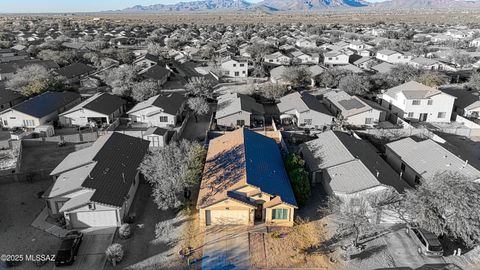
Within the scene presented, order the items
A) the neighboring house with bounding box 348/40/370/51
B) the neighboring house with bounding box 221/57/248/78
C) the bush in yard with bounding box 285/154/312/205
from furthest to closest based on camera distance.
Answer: the neighboring house with bounding box 348/40/370/51, the neighboring house with bounding box 221/57/248/78, the bush in yard with bounding box 285/154/312/205

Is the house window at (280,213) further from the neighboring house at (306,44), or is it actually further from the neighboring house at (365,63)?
the neighboring house at (306,44)

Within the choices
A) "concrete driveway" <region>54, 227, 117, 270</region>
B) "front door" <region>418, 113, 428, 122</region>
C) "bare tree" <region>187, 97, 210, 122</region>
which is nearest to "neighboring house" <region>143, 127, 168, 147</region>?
"bare tree" <region>187, 97, 210, 122</region>

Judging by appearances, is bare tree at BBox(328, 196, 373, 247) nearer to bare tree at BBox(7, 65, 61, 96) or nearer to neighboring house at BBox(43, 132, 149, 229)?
neighboring house at BBox(43, 132, 149, 229)

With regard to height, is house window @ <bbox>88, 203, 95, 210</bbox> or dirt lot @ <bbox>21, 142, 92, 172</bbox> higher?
house window @ <bbox>88, 203, 95, 210</bbox>

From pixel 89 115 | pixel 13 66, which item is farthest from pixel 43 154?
pixel 13 66

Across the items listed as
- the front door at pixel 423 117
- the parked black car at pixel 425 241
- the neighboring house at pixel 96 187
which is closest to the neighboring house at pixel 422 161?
the parked black car at pixel 425 241

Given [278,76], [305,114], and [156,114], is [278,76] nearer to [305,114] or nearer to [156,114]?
[305,114]

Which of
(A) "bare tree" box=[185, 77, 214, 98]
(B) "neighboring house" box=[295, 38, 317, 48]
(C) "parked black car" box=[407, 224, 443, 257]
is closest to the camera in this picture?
(C) "parked black car" box=[407, 224, 443, 257]
